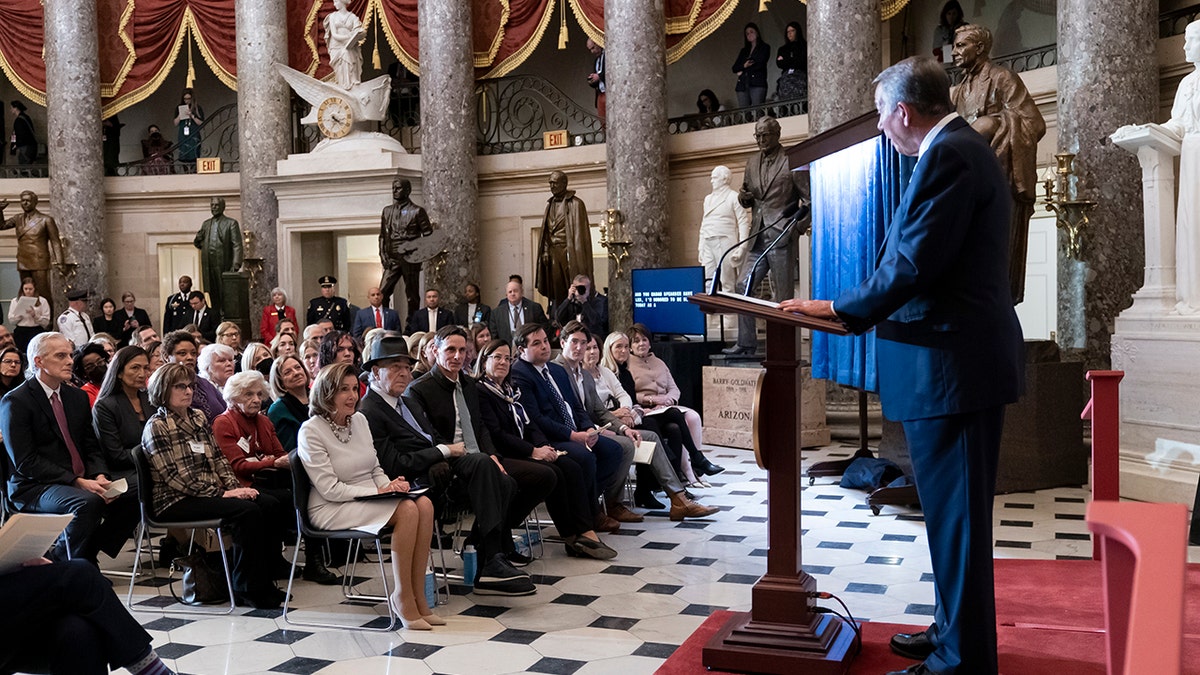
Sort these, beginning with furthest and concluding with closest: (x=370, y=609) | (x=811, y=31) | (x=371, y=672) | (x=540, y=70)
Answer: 1. (x=540, y=70)
2. (x=811, y=31)
3. (x=370, y=609)
4. (x=371, y=672)

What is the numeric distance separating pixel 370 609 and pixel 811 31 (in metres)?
7.96

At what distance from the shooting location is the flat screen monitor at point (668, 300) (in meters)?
11.0

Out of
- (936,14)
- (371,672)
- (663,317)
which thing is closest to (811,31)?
(663,317)

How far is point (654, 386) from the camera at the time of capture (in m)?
8.23

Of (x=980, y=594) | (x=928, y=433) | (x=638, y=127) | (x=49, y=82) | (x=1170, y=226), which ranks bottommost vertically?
(x=980, y=594)

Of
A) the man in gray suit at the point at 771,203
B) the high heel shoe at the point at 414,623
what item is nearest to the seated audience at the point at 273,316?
the man in gray suit at the point at 771,203

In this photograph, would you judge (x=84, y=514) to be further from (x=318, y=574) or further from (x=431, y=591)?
(x=431, y=591)

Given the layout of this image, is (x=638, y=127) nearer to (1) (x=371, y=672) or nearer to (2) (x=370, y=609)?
(2) (x=370, y=609)

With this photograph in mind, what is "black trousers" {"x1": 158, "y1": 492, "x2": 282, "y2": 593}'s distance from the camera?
4848 mm

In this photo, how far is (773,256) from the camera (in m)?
10.2

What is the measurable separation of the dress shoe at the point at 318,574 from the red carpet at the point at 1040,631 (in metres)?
2.13

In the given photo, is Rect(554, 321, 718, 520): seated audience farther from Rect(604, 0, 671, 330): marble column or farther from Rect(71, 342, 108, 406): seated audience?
Rect(604, 0, 671, 330): marble column

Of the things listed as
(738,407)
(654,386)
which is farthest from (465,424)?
(738,407)

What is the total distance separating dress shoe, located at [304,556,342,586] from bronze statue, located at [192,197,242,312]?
9871 millimetres
